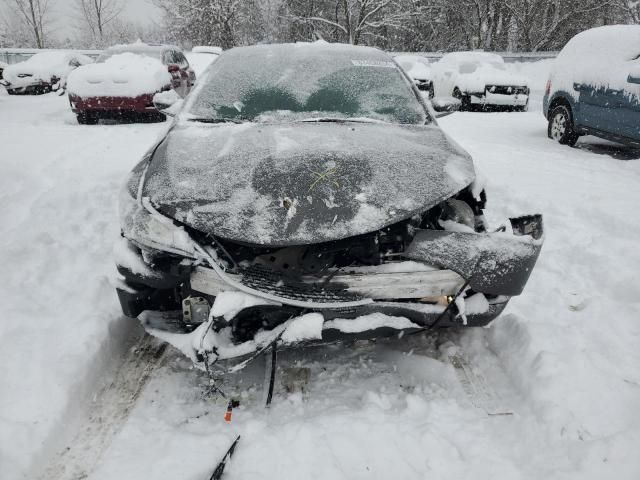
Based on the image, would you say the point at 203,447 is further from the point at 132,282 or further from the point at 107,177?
the point at 107,177

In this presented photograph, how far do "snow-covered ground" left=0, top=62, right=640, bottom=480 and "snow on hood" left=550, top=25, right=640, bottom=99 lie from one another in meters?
4.04

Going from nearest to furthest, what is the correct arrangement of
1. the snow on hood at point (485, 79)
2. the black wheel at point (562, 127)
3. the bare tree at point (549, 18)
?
the black wheel at point (562, 127)
the snow on hood at point (485, 79)
the bare tree at point (549, 18)

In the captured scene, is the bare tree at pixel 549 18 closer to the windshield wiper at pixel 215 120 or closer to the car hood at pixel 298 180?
the windshield wiper at pixel 215 120

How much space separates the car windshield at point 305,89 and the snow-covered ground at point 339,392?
4.74 ft

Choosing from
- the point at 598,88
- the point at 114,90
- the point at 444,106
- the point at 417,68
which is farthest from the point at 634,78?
the point at 417,68

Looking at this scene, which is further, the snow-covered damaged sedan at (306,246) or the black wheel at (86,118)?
the black wheel at (86,118)

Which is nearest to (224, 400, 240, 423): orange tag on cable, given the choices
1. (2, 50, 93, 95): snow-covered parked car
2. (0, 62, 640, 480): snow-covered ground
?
(0, 62, 640, 480): snow-covered ground

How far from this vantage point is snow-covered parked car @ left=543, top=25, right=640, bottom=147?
21.6 ft

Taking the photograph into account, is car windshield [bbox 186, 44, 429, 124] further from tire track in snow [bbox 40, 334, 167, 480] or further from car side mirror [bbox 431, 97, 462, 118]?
tire track in snow [bbox 40, 334, 167, 480]

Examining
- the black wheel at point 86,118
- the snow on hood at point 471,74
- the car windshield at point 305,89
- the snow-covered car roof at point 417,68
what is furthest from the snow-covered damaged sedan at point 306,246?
the snow-covered car roof at point 417,68

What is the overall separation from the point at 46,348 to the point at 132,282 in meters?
0.67

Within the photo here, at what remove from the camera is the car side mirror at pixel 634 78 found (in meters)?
6.38

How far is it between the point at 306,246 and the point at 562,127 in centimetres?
732

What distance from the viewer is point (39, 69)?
14.6 m
